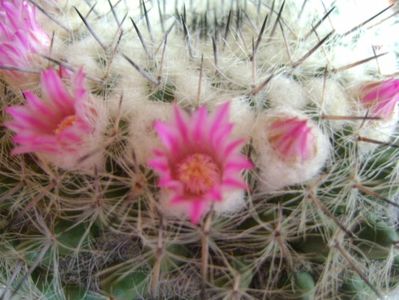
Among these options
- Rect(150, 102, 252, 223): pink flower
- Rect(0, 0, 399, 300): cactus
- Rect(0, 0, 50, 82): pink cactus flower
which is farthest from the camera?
Rect(0, 0, 50, 82): pink cactus flower

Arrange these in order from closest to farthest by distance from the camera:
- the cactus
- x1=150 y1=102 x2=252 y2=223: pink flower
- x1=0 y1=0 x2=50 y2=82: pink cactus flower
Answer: x1=150 y1=102 x2=252 y2=223: pink flower, the cactus, x1=0 y1=0 x2=50 y2=82: pink cactus flower

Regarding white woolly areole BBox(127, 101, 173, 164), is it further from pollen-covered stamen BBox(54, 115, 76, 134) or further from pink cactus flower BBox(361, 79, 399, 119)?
pink cactus flower BBox(361, 79, 399, 119)

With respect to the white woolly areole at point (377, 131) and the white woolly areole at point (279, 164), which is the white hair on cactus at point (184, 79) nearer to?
the white woolly areole at point (279, 164)

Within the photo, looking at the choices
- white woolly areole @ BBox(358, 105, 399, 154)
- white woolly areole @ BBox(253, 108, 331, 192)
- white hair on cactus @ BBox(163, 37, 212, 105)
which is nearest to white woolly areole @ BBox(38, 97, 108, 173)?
white hair on cactus @ BBox(163, 37, 212, 105)

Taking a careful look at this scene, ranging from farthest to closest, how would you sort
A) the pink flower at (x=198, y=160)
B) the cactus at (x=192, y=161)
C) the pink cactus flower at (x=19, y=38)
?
the pink cactus flower at (x=19, y=38)
the cactus at (x=192, y=161)
the pink flower at (x=198, y=160)

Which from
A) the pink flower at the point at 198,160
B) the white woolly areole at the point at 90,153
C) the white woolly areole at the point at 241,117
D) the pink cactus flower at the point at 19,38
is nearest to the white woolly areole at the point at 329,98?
the white woolly areole at the point at 241,117

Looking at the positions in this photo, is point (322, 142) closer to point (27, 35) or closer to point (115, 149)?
point (115, 149)

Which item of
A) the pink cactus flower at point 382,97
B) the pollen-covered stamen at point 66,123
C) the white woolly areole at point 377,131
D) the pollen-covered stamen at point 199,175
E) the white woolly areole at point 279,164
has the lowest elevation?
the pollen-covered stamen at point 199,175

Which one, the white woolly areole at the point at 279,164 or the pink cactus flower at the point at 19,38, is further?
the pink cactus flower at the point at 19,38
